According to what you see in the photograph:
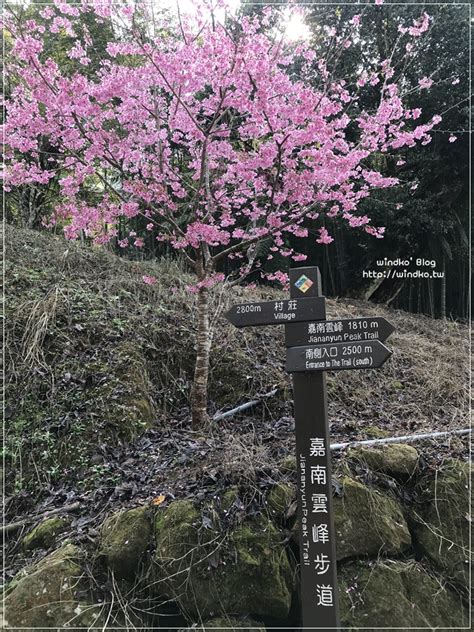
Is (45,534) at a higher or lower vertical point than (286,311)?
lower

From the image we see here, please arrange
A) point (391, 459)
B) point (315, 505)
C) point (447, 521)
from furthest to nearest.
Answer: point (391, 459)
point (447, 521)
point (315, 505)

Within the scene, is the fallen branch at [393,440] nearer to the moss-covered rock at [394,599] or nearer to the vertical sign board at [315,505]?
the moss-covered rock at [394,599]

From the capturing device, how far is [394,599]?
9.05 ft

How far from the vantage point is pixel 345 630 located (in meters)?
2.72

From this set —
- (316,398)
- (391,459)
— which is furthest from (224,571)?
(391,459)

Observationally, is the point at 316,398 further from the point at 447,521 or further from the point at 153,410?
the point at 153,410

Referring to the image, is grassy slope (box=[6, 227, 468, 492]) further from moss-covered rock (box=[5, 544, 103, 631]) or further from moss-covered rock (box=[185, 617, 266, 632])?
moss-covered rock (box=[185, 617, 266, 632])

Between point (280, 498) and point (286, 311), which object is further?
point (280, 498)

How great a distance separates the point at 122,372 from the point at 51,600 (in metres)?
2.24

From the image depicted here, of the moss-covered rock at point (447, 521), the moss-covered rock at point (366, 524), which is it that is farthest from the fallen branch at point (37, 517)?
the moss-covered rock at point (447, 521)

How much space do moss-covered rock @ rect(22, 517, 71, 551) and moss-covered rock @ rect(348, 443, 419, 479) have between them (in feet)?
7.39

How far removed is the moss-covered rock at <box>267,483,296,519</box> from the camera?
2.97 meters

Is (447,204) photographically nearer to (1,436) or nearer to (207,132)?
(207,132)

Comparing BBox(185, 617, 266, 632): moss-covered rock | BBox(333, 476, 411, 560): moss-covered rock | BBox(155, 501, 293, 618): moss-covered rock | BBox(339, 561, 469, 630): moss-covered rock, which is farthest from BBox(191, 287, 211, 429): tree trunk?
BBox(339, 561, 469, 630): moss-covered rock
